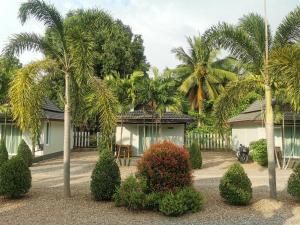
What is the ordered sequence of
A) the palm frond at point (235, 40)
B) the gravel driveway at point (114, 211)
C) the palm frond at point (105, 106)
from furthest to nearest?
the palm frond at point (235, 40), the palm frond at point (105, 106), the gravel driveway at point (114, 211)

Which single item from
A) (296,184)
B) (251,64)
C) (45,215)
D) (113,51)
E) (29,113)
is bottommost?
(45,215)

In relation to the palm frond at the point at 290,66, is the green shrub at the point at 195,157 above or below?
below

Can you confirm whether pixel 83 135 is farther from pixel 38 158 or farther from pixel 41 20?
pixel 41 20

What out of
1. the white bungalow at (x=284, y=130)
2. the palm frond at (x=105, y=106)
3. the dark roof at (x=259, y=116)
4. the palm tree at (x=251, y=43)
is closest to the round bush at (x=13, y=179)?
the palm frond at (x=105, y=106)

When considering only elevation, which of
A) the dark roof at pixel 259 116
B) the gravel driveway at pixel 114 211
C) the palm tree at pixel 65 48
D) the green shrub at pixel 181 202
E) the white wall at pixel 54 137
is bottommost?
the gravel driveway at pixel 114 211

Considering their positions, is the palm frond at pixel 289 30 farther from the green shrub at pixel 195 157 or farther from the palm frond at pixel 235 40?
the green shrub at pixel 195 157

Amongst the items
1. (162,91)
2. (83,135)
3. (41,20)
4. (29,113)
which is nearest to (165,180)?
(29,113)

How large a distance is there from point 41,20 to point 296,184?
882 centimetres

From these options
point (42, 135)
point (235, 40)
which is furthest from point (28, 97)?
point (42, 135)

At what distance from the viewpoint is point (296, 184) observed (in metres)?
10.0

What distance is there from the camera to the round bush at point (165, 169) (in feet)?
30.9

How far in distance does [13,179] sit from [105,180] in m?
2.66

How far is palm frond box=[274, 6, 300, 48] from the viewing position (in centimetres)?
1058

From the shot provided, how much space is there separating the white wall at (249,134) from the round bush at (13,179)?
1647cm
